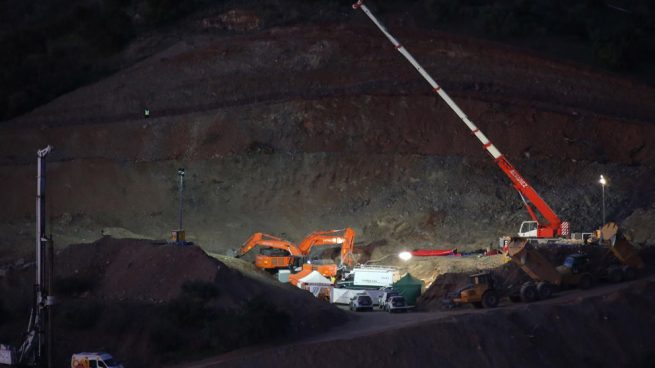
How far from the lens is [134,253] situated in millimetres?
37969

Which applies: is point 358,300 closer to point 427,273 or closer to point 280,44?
point 427,273

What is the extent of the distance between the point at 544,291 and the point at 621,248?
15.8 feet

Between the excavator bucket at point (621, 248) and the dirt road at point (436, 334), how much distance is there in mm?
3989

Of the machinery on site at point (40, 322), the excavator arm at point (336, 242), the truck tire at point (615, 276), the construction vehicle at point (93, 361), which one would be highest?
the excavator arm at point (336, 242)

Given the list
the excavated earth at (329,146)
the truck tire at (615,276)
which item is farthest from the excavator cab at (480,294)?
the truck tire at (615,276)

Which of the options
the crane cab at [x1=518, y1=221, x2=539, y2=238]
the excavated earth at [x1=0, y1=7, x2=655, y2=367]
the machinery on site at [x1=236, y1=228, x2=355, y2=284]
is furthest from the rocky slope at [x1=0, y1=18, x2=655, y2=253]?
the machinery on site at [x1=236, y1=228, x2=355, y2=284]

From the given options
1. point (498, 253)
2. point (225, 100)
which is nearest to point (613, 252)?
point (498, 253)

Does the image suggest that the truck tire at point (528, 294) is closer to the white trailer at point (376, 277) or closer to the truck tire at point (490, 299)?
the truck tire at point (490, 299)

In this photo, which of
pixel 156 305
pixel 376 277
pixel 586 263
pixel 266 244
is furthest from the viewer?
pixel 266 244

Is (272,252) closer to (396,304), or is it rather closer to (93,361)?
(396,304)

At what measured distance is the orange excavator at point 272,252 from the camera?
45.6m

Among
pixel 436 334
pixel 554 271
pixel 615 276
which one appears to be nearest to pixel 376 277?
pixel 554 271

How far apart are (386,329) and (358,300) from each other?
6653 millimetres

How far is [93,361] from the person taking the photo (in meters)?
30.2
